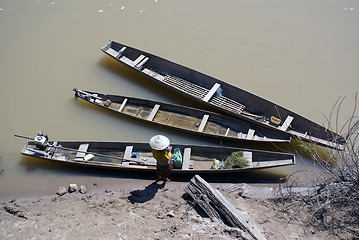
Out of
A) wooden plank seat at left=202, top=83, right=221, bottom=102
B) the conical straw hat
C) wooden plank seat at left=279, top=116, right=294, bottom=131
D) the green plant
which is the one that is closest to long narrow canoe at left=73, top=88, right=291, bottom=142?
wooden plank seat at left=279, top=116, right=294, bottom=131

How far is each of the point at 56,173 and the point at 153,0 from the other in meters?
8.23

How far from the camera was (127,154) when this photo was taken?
8.57 meters

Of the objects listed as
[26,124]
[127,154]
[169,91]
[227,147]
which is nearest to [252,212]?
[227,147]

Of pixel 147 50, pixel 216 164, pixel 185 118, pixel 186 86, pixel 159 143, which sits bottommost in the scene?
pixel 216 164

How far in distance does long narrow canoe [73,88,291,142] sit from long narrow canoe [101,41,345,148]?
25 centimetres

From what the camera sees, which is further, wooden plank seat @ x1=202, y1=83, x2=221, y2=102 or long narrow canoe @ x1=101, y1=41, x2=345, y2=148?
wooden plank seat @ x1=202, y1=83, x2=221, y2=102

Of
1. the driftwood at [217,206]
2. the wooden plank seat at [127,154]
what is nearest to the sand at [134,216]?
the driftwood at [217,206]

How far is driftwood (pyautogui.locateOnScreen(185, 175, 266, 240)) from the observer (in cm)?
603

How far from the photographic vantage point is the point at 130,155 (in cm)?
856

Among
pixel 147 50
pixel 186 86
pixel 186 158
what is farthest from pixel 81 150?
pixel 147 50

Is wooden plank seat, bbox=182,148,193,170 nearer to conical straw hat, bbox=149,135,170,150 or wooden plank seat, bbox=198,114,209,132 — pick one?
wooden plank seat, bbox=198,114,209,132

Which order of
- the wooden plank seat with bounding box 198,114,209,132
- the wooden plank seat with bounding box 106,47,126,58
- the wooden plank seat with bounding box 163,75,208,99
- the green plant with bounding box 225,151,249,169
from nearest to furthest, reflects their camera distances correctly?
the green plant with bounding box 225,151,249,169
the wooden plank seat with bounding box 198,114,209,132
the wooden plank seat with bounding box 163,75,208,99
the wooden plank seat with bounding box 106,47,126,58

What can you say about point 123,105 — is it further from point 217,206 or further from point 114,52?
point 217,206

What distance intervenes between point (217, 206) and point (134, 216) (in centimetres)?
187
